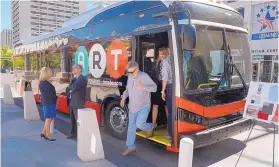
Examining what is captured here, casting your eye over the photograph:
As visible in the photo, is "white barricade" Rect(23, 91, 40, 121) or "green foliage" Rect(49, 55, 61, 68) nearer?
"white barricade" Rect(23, 91, 40, 121)

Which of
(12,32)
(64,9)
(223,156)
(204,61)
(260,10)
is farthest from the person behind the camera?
(12,32)

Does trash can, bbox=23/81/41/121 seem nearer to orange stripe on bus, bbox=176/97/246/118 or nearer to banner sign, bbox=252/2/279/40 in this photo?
orange stripe on bus, bbox=176/97/246/118

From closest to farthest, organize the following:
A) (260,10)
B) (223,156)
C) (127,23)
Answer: (223,156) → (127,23) → (260,10)

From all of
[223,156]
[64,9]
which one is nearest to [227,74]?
[223,156]

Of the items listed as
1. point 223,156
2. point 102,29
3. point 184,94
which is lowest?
point 223,156

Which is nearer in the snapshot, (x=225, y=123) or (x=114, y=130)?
(x=225, y=123)

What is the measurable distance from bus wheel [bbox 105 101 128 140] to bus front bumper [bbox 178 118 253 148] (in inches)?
66.4

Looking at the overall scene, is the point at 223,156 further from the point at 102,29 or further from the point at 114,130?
the point at 102,29

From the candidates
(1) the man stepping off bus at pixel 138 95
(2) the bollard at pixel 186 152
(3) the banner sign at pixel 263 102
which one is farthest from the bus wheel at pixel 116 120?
(3) the banner sign at pixel 263 102

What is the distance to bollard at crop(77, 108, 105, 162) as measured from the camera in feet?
14.6

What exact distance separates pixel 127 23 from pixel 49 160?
10.2 ft

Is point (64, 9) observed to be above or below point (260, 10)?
above

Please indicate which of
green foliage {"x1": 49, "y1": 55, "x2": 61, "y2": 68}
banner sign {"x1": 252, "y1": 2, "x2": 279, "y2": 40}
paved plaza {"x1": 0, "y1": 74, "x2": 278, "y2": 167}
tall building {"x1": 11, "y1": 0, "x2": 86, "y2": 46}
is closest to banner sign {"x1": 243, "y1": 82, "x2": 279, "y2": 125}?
paved plaza {"x1": 0, "y1": 74, "x2": 278, "y2": 167}

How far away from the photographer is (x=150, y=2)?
15.6ft
